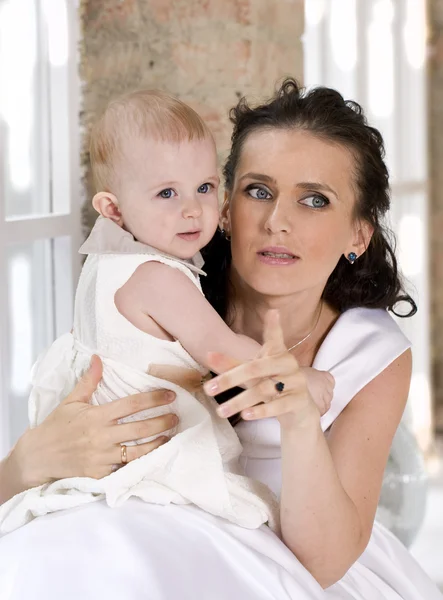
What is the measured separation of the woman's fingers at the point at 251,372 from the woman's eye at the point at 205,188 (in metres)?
0.41

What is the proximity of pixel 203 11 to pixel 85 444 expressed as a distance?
148 centimetres

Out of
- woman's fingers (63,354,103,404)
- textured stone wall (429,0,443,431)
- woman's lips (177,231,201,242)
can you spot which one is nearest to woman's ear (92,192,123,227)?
woman's lips (177,231,201,242)

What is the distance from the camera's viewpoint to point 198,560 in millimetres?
1479

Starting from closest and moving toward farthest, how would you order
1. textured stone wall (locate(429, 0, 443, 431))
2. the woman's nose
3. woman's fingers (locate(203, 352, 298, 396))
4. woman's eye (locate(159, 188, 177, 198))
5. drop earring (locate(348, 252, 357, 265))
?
woman's fingers (locate(203, 352, 298, 396)) < woman's eye (locate(159, 188, 177, 198)) < the woman's nose < drop earring (locate(348, 252, 357, 265)) < textured stone wall (locate(429, 0, 443, 431))

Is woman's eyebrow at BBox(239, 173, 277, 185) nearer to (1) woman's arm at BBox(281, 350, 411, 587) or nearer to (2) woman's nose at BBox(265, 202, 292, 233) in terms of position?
(2) woman's nose at BBox(265, 202, 292, 233)

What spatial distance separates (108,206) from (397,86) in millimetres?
3204

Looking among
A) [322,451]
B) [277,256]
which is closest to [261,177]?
[277,256]

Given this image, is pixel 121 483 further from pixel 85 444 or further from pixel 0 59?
pixel 0 59

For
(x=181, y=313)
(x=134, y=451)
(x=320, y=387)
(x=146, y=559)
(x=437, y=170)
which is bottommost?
(x=146, y=559)

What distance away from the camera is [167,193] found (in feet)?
5.33

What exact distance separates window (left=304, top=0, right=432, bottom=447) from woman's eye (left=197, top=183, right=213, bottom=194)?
2.27 meters

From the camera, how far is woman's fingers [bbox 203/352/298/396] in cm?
131

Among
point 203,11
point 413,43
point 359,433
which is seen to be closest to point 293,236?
point 359,433

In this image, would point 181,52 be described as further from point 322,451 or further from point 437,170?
point 437,170
